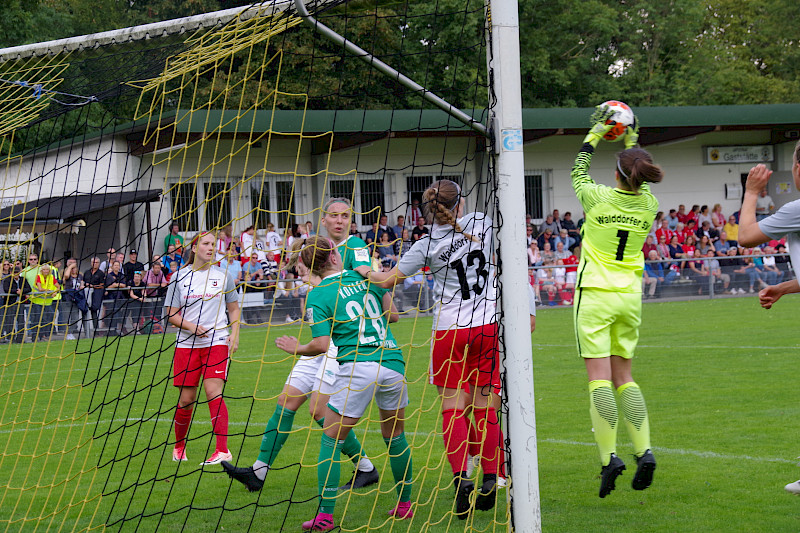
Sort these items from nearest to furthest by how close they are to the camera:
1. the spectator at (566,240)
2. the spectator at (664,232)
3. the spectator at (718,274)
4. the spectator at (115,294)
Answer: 1. the spectator at (115,294)
2. the spectator at (718,274)
3. the spectator at (664,232)
4. the spectator at (566,240)

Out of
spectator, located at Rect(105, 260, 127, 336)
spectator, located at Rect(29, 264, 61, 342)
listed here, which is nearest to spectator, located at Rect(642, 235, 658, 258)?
spectator, located at Rect(105, 260, 127, 336)

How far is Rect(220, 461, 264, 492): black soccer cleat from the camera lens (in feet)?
19.3

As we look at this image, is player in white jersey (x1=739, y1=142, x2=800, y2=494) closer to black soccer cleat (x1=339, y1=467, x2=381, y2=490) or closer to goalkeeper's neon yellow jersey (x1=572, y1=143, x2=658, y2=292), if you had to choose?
goalkeeper's neon yellow jersey (x1=572, y1=143, x2=658, y2=292)

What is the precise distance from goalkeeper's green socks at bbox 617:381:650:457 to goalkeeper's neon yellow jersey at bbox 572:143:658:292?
60cm

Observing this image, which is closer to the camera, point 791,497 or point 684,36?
point 791,497

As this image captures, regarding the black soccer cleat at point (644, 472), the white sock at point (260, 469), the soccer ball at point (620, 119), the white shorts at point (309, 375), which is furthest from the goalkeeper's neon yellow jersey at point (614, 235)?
the white sock at point (260, 469)

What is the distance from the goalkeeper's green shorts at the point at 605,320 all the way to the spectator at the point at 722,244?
1871 centimetres

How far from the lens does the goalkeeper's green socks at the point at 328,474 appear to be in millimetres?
5094

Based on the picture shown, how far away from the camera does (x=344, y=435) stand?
5.21 meters

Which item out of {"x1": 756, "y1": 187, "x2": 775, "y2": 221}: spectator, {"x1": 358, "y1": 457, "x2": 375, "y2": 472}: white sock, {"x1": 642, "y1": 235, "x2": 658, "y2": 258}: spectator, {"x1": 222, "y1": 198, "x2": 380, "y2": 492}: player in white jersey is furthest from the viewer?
{"x1": 756, "y1": 187, "x2": 775, "y2": 221}: spectator

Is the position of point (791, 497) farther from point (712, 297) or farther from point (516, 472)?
point (712, 297)

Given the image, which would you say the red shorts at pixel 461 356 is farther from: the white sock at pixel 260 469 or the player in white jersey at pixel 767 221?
the player in white jersey at pixel 767 221

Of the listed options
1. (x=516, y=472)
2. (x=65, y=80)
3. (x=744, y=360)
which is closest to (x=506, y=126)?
(x=516, y=472)

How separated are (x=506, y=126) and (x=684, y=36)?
37.0 meters
